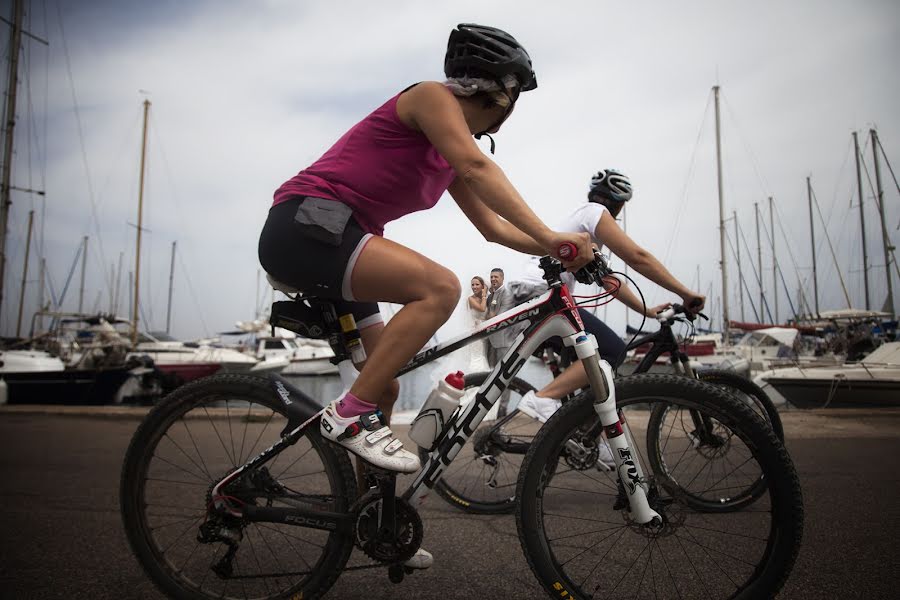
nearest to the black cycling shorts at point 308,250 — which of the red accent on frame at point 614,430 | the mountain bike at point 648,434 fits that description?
the red accent on frame at point 614,430

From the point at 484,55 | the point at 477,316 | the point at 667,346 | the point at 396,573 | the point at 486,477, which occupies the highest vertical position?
the point at 484,55

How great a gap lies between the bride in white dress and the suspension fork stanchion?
1.93 feet

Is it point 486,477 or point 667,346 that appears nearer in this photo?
point 667,346

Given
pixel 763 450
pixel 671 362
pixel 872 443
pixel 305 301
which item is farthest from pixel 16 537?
pixel 872 443

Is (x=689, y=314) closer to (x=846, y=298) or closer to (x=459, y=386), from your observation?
(x=459, y=386)

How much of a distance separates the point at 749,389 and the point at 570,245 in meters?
2.07

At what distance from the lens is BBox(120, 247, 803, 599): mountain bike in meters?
1.58

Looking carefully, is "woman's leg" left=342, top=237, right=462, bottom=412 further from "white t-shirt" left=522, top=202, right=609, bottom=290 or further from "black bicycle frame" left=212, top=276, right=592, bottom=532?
"white t-shirt" left=522, top=202, right=609, bottom=290

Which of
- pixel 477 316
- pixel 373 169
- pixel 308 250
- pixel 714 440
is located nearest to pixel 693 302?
pixel 714 440

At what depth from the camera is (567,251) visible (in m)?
1.63

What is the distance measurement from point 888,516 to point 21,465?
20.8 ft

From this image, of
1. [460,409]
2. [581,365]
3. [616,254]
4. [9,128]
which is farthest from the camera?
[9,128]

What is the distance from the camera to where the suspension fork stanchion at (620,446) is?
163cm

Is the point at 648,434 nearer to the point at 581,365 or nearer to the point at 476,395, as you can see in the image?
the point at 581,365
